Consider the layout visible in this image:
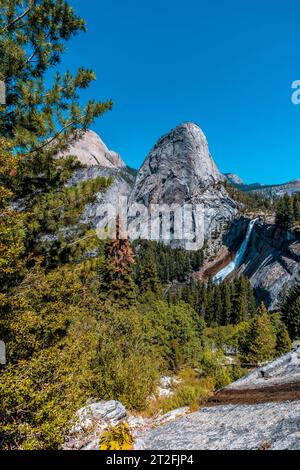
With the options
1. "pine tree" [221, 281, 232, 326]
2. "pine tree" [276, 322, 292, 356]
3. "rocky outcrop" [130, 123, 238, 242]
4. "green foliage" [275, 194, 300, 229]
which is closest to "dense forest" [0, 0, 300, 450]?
"pine tree" [276, 322, 292, 356]

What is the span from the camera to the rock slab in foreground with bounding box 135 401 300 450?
248 inches

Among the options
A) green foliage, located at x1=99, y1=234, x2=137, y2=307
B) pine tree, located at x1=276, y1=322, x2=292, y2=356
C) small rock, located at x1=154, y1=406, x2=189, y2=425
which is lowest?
pine tree, located at x1=276, y1=322, x2=292, y2=356

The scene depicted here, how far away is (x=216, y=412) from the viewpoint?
10219mm

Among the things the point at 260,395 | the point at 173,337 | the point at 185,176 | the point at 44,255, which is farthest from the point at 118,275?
the point at 185,176

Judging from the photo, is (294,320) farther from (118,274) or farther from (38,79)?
(38,79)

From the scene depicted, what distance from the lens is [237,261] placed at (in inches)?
4852

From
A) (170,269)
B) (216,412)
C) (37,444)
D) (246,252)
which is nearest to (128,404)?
(216,412)

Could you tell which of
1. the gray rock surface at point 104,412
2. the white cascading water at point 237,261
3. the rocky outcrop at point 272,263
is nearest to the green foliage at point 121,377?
the gray rock surface at point 104,412

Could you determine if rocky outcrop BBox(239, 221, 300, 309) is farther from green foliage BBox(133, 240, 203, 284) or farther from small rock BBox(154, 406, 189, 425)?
small rock BBox(154, 406, 189, 425)

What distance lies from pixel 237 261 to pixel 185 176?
250ft

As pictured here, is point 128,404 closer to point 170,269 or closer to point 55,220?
point 55,220

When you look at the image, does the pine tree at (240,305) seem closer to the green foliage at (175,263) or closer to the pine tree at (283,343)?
the pine tree at (283,343)

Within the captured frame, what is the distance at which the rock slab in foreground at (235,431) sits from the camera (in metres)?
6.30

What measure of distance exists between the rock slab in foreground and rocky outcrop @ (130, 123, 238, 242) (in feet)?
533
